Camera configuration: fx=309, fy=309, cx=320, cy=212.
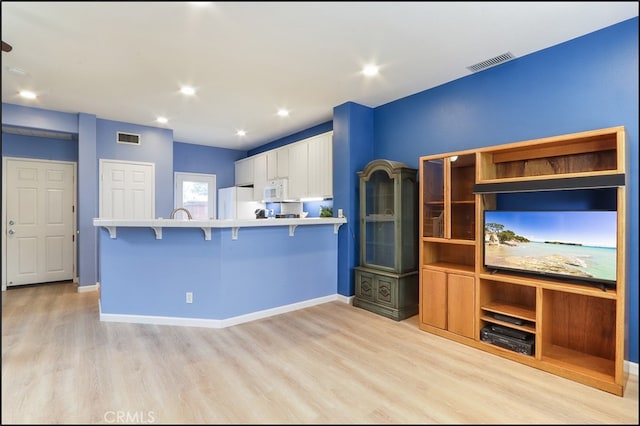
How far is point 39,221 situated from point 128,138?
2041 millimetres

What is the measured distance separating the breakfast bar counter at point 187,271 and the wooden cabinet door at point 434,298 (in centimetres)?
172

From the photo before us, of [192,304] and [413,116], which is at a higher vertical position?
[413,116]

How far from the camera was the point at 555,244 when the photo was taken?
2.48 meters

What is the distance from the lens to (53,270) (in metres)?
5.27

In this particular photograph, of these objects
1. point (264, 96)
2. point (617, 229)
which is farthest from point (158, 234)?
point (617, 229)

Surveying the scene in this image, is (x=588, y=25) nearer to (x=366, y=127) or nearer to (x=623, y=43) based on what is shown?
(x=623, y=43)

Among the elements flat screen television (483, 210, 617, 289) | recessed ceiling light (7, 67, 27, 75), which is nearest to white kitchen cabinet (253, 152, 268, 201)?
recessed ceiling light (7, 67, 27, 75)

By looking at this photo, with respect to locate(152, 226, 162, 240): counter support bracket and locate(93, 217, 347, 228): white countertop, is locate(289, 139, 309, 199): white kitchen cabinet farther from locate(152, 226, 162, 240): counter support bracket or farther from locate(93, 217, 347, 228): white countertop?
locate(152, 226, 162, 240): counter support bracket

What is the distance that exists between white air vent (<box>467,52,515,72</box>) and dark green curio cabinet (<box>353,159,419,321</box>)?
1.21 meters

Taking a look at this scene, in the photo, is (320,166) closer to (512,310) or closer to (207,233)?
(207,233)

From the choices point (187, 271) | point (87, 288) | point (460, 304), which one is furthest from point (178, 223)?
point (460, 304)

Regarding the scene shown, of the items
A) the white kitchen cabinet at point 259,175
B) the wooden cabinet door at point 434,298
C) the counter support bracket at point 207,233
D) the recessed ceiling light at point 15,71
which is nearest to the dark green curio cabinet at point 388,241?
the wooden cabinet door at point 434,298

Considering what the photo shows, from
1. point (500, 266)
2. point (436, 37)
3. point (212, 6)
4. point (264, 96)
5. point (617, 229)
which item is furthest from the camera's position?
point (264, 96)

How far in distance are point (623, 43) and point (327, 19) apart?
2.41 meters
